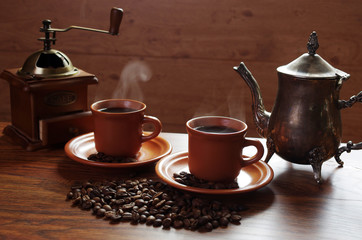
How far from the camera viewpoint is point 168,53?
241 centimetres

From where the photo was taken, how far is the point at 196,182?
3.27 feet

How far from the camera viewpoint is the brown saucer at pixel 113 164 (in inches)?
42.7

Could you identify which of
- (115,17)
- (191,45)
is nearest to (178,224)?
(115,17)

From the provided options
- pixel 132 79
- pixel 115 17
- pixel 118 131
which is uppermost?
pixel 115 17

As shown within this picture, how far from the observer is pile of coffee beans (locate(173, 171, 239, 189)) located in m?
0.98

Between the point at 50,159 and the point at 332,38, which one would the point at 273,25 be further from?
the point at 50,159

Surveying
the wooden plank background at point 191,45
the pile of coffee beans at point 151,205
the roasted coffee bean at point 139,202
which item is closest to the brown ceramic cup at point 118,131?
the pile of coffee beans at point 151,205

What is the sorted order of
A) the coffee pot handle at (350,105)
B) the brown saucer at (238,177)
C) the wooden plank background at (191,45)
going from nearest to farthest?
the brown saucer at (238,177), the coffee pot handle at (350,105), the wooden plank background at (191,45)

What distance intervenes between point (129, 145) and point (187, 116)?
137 cm

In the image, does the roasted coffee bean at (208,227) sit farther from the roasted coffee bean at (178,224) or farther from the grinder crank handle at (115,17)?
the grinder crank handle at (115,17)

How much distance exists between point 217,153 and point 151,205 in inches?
7.3

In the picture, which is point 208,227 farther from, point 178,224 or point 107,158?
point 107,158

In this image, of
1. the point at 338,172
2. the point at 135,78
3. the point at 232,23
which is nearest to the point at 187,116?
the point at 135,78

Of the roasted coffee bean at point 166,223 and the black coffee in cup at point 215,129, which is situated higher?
the black coffee in cup at point 215,129
